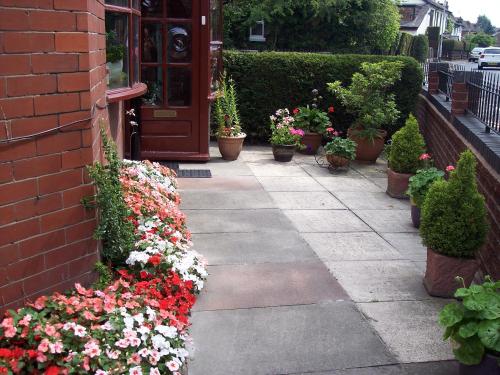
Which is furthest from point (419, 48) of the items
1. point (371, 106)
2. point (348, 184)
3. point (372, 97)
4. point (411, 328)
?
point (411, 328)

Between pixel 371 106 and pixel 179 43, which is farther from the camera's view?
pixel 371 106

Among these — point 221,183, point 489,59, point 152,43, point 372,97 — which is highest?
point 489,59

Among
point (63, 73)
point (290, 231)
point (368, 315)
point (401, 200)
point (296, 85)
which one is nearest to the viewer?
point (63, 73)

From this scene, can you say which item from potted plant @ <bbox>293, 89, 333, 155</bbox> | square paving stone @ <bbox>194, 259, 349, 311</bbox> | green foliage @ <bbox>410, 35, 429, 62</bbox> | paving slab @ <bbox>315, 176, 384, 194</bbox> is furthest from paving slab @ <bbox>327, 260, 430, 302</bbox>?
green foliage @ <bbox>410, 35, 429, 62</bbox>

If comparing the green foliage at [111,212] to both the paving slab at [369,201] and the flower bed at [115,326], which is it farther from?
the paving slab at [369,201]

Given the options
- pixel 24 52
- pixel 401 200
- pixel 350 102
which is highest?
pixel 24 52

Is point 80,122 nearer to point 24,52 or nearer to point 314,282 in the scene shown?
point 24,52

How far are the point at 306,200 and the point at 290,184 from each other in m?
0.87

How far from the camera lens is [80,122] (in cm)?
311

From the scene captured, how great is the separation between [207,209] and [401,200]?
2.69 meters

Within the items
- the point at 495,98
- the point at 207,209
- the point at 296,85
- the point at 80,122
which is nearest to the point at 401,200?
the point at 495,98

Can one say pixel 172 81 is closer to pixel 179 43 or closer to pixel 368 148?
pixel 179 43

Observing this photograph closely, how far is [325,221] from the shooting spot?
6.45 metres

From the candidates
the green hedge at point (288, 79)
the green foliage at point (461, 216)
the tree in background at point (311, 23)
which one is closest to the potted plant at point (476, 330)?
the green foliage at point (461, 216)
